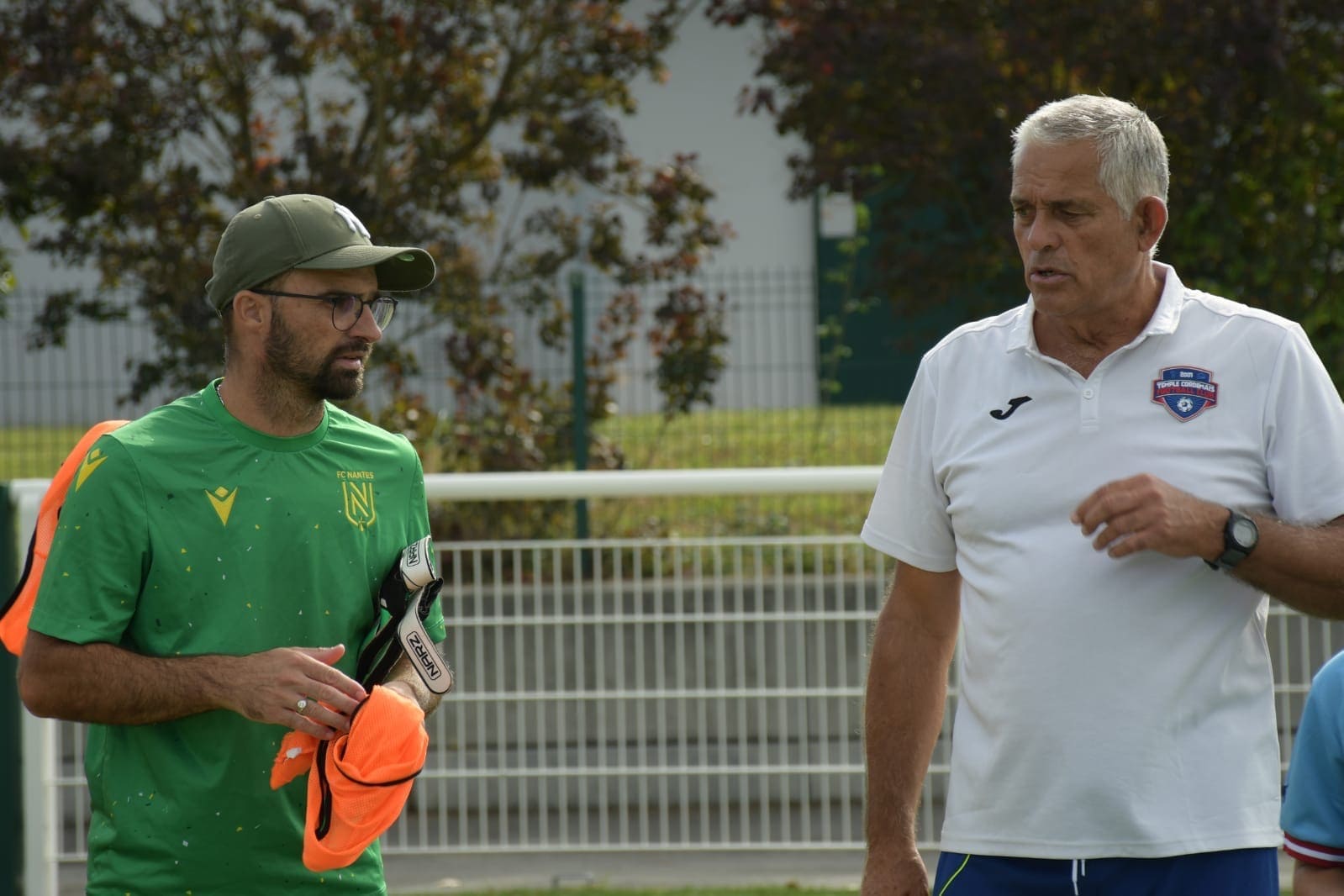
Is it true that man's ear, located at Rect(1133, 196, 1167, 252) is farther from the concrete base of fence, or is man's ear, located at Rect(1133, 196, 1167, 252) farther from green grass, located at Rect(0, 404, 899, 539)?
Answer: the concrete base of fence

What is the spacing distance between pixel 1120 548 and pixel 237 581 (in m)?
1.53

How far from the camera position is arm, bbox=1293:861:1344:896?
2.67 meters

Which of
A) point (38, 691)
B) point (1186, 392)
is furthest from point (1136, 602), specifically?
point (38, 691)

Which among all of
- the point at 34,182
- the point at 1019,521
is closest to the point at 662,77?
the point at 34,182

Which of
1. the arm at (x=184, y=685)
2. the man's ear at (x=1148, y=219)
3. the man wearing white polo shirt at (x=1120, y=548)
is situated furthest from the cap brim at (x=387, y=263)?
the man's ear at (x=1148, y=219)

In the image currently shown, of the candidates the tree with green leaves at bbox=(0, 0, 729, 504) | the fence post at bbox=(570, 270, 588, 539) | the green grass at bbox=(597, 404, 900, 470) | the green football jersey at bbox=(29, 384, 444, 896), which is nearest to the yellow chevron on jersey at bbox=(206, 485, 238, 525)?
the green football jersey at bbox=(29, 384, 444, 896)

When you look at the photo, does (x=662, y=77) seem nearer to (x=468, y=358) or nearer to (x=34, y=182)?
(x=468, y=358)

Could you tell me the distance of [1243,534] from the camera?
8.66 ft

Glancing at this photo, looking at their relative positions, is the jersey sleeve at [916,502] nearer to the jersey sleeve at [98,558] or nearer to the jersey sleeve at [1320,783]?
the jersey sleeve at [1320,783]

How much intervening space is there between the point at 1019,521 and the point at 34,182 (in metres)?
7.86

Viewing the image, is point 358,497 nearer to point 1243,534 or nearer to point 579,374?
point 1243,534

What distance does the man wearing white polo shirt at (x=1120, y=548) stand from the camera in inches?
108

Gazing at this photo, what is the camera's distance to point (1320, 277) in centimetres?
886

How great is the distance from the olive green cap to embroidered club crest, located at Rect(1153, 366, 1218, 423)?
1.37 metres
